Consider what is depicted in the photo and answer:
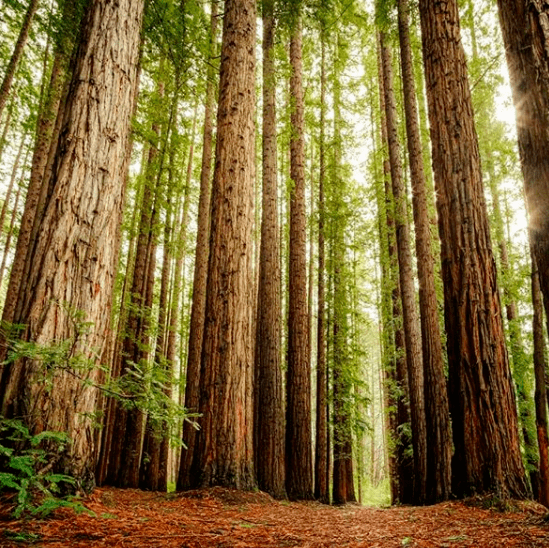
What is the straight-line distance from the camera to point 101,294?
10.8 feet

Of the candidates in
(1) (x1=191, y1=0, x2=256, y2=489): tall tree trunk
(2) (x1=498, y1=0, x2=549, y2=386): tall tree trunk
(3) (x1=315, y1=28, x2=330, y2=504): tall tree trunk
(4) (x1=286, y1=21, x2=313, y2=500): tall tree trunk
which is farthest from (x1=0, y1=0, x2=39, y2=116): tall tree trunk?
(2) (x1=498, y1=0, x2=549, y2=386): tall tree trunk

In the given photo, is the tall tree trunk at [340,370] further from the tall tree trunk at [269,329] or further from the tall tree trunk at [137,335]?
the tall tree trunk at [137,335]

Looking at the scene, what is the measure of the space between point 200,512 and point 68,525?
5.67 feet

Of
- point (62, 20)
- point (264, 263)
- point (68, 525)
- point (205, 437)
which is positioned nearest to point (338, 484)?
point (264, 263)

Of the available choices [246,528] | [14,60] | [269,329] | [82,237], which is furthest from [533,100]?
[14,60]

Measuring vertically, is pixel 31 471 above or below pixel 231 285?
below

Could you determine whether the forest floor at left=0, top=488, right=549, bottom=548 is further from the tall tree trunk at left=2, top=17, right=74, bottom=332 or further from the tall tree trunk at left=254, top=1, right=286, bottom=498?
the tall tree trunk at left=2, top=17, right=74, bottom=332

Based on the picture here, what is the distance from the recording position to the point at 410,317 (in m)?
8.95

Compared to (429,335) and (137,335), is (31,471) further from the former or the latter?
(137,335)

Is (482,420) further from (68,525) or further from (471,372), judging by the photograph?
(68,525)

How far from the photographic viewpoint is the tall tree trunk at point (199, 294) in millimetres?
8463

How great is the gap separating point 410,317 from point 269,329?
3.28m

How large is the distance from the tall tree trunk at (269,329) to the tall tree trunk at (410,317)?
9.43ft

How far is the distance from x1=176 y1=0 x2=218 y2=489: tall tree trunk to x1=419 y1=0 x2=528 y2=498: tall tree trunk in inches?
176
